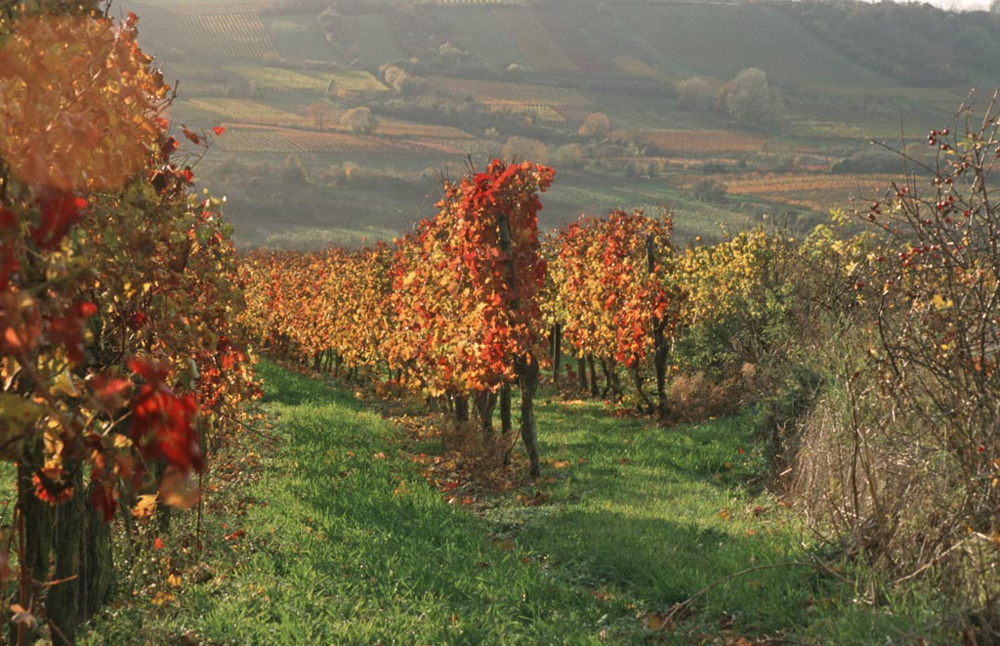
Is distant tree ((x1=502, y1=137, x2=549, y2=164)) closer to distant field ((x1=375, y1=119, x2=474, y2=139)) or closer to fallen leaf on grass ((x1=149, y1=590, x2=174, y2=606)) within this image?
distant field ((x1=375, y1=119, x2=474, y2=139))

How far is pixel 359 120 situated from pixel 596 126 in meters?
31.2

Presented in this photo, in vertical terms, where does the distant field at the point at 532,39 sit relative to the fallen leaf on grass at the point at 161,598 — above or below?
above

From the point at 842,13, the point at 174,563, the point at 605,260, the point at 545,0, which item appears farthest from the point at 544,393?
the point at 842,13

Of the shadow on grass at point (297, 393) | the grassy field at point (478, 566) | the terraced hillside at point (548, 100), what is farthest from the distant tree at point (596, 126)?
the grassy field at point (478, 566)

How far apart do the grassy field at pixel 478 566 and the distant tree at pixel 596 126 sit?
98.7 meters

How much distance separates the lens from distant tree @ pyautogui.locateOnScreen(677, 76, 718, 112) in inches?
4365

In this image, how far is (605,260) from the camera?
17.1 m

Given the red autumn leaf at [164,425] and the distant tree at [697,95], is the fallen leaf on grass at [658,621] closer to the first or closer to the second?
the red autumn leaf at [164,425]

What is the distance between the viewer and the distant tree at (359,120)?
9681 centimetres

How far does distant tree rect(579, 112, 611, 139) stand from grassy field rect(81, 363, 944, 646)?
324 ft

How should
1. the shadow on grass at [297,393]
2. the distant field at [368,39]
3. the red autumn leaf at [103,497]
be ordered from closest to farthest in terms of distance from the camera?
the red autumn leaf at [103,497] < the shadow on grass at [297,393] < the distant field at [368,39]

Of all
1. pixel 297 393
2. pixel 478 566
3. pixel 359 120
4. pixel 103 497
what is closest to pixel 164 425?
pixel 103 497

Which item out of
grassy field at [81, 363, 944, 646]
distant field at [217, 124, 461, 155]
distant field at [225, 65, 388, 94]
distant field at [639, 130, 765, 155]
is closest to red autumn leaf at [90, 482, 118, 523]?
grassy field at [81, 363, 944, 646]

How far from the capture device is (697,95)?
112 meters
